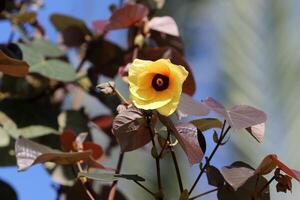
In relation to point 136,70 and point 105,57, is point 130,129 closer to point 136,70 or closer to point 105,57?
point 136,70

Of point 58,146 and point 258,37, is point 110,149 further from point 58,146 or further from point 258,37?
point 258,37

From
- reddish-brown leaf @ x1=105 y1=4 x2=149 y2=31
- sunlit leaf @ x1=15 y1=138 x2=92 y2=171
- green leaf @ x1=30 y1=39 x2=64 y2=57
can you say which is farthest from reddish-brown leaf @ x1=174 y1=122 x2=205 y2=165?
green leaf @ x1=30 y1=39 x2=64 y2=57

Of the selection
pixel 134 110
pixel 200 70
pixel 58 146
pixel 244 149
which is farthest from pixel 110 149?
pixel 200 70

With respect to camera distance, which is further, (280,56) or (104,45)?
(280,56)

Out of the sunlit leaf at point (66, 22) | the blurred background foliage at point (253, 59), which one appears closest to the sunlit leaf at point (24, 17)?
the sunlit leaf at point (66, 22)

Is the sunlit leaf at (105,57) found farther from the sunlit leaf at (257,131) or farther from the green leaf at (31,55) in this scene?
the sunlit leaf at (257,131)

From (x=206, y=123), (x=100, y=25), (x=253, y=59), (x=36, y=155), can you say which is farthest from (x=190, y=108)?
(x=253, y=59)

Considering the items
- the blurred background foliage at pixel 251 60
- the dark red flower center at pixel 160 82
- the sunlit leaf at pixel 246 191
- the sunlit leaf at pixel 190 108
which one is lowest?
the blurred background foliage at pixel 251 60
